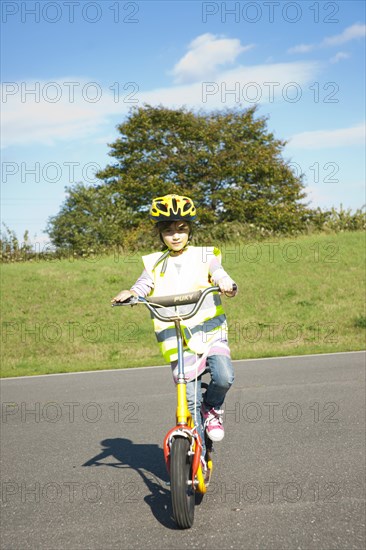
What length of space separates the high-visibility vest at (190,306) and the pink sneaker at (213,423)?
534 mm

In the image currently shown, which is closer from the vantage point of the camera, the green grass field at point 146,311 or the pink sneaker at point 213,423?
the pink sneaker at point 213,423

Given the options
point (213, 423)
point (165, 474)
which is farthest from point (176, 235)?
point (165, 474)

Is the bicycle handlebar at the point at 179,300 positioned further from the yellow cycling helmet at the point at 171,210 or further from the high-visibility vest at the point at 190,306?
the yellow cycling helmet at the point at 171,210

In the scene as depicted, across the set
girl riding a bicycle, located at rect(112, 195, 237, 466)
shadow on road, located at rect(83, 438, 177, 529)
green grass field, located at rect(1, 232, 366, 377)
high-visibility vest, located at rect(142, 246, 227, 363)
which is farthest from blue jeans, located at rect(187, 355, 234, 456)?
green grass field, located at rect(1, 232, 366, 377)

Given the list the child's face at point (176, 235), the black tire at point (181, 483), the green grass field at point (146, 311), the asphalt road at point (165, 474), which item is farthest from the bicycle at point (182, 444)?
the green grass field at point (146, 311)

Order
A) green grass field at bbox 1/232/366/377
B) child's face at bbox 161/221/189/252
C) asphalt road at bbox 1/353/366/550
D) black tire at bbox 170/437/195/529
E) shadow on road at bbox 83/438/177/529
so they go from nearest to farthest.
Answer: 1. black tire at bbox 170/437/195/529
2. asphalt road at bbox 1/353/366/550
3. shadow on road at bbox 83/438/177/529
4. child's face at bbox 161/221/189/252
5. green grass field at bbox 1/232/366/377

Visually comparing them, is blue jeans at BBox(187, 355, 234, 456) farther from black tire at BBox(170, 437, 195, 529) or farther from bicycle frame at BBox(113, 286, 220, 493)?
black tire at BBox(170, 437, 195, 529)

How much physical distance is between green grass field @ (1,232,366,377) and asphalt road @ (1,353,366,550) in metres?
5.24

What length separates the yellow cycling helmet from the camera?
16.0 ft

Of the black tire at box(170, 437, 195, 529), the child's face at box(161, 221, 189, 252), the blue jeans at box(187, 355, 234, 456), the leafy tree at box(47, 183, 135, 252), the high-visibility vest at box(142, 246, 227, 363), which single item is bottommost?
the black tire at box(170, 437, 195, 529)

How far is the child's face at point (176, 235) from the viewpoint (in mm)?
5062

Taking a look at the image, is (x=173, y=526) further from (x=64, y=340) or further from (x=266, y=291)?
(x=266, y=291)

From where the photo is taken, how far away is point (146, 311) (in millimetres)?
20578

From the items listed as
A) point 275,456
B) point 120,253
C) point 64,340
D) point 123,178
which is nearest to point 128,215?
point 123,178
